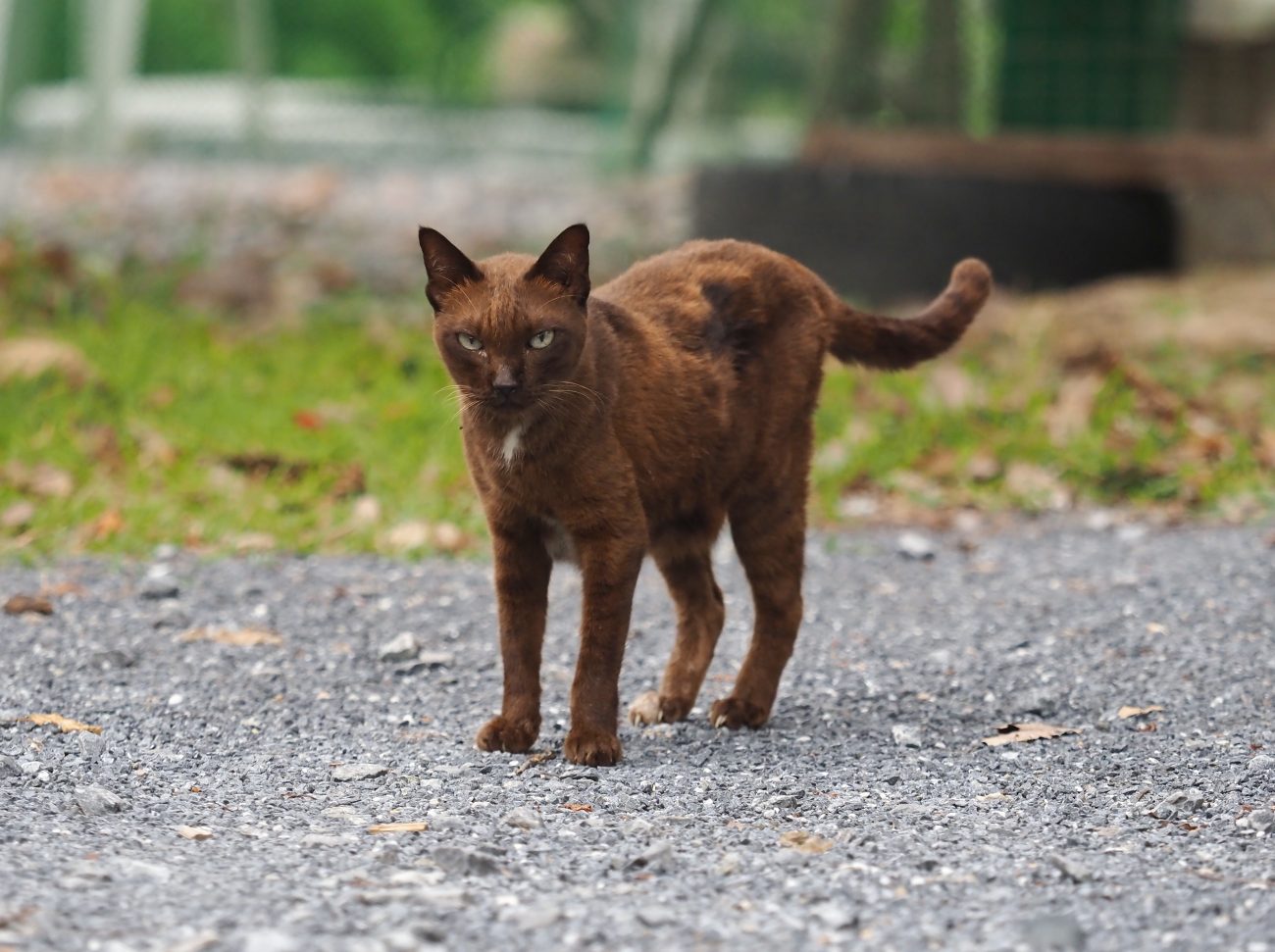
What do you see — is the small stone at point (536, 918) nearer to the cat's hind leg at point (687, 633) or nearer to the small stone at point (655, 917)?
the small stone at point (655, 917)

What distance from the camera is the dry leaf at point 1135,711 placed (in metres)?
4.08

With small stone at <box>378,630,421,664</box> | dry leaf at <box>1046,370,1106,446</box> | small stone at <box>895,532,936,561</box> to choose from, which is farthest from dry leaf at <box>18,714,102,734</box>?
dry leaf at <box>1046,370,1106,446</box>

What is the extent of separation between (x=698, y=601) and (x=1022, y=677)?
91 cm

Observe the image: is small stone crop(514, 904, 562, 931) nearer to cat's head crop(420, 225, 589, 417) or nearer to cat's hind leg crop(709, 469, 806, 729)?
cat's head crop(420, 225, 589, 417)

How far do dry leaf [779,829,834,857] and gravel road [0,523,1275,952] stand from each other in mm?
13

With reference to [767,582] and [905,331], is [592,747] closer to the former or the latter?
[767,582]

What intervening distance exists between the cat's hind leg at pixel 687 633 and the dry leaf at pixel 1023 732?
754mm

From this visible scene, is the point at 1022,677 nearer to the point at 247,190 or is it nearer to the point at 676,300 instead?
the point at 676,300

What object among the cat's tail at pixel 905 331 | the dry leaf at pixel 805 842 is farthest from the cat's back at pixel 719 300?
the dry leaf at pixel 805 842

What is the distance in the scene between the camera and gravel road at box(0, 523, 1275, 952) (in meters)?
2.72

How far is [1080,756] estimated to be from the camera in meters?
3.79

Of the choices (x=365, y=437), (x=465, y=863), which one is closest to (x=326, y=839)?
(x=465, y=863)

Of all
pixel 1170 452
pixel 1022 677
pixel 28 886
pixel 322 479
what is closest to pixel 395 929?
pixel 28 886

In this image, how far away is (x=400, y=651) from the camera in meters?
4.59
